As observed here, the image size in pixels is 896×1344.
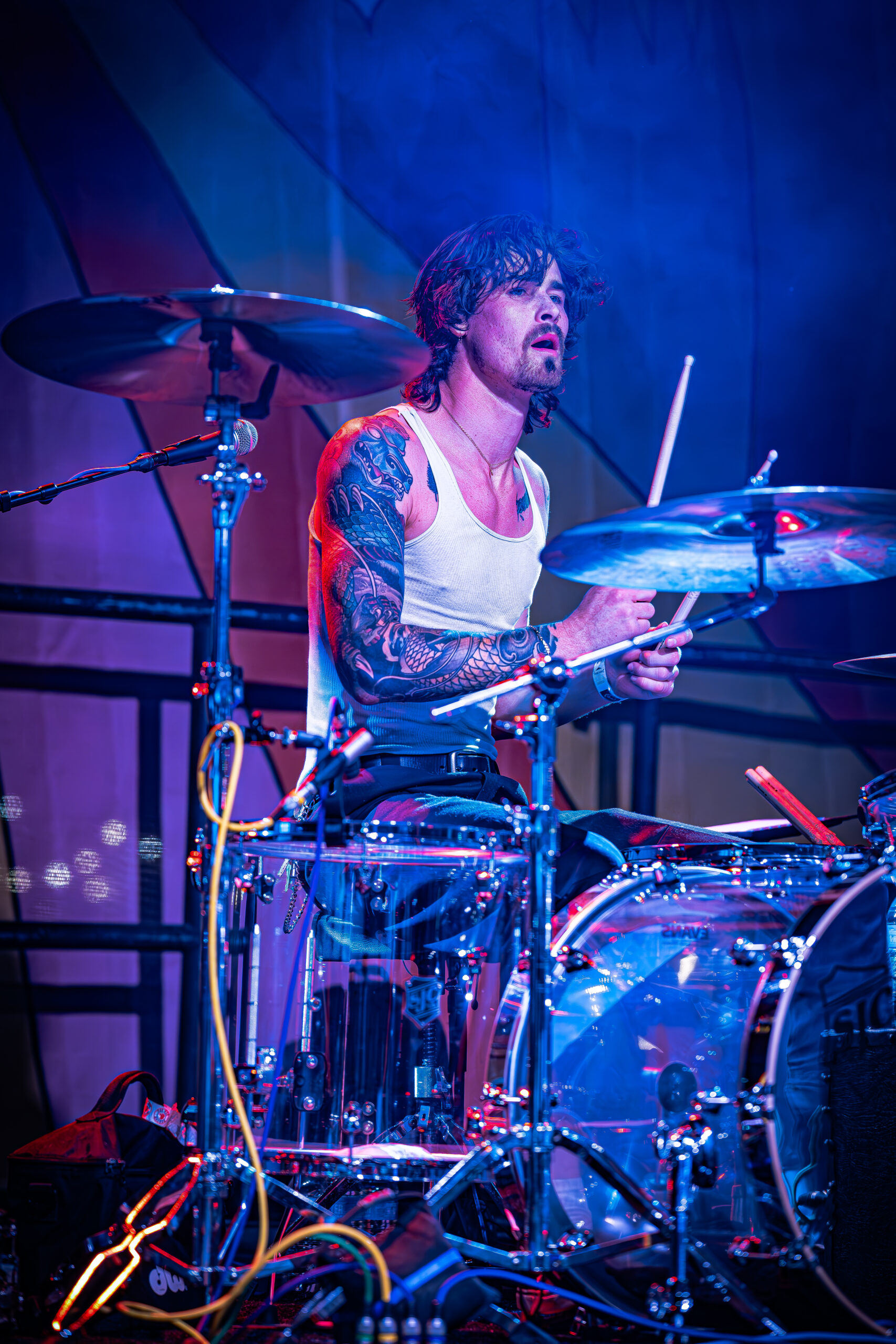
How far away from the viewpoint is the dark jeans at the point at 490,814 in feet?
6.42

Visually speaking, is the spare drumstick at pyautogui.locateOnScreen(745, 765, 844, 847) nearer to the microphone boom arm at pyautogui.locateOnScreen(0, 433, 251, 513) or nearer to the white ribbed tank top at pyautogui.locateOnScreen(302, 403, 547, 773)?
the white ribbed tank top at pyautogui.locateOnScreen(302, 403, 547, 773)

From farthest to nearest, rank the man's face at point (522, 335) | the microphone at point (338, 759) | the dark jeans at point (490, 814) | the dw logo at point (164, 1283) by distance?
1. the man's face at point (522, 335)
2. the dark jeans at point (490, 814)
3. the dw logo at point (164, 1283)
4. the microphone at point (338, 759)

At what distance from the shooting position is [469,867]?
1.82 metres

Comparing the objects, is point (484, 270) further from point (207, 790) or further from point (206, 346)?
point (207, 790)

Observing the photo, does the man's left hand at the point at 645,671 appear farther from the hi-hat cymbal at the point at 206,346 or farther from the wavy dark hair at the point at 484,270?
the wavy dark hair at the point at 484,270

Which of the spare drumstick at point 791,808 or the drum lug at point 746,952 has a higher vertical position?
the spare drumstick at point 791,808

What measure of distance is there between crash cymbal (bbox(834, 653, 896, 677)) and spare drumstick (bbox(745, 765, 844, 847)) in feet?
0.92

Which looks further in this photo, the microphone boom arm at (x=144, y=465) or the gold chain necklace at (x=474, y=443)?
the gold chain necklace at (x=474, y=443)

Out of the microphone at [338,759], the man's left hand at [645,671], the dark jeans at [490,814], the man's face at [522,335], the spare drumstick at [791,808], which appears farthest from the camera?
the man's face at [522,335]

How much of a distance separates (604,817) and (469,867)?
421 mm

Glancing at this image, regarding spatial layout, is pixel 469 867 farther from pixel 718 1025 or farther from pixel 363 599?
pixel 363 599

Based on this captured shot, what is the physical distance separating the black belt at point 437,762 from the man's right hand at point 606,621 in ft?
0.84

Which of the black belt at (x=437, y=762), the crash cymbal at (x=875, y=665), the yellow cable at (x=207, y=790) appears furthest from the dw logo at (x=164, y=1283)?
the crash cymbal at (x=875, y=665)

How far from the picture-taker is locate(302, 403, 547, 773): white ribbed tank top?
221 cm
